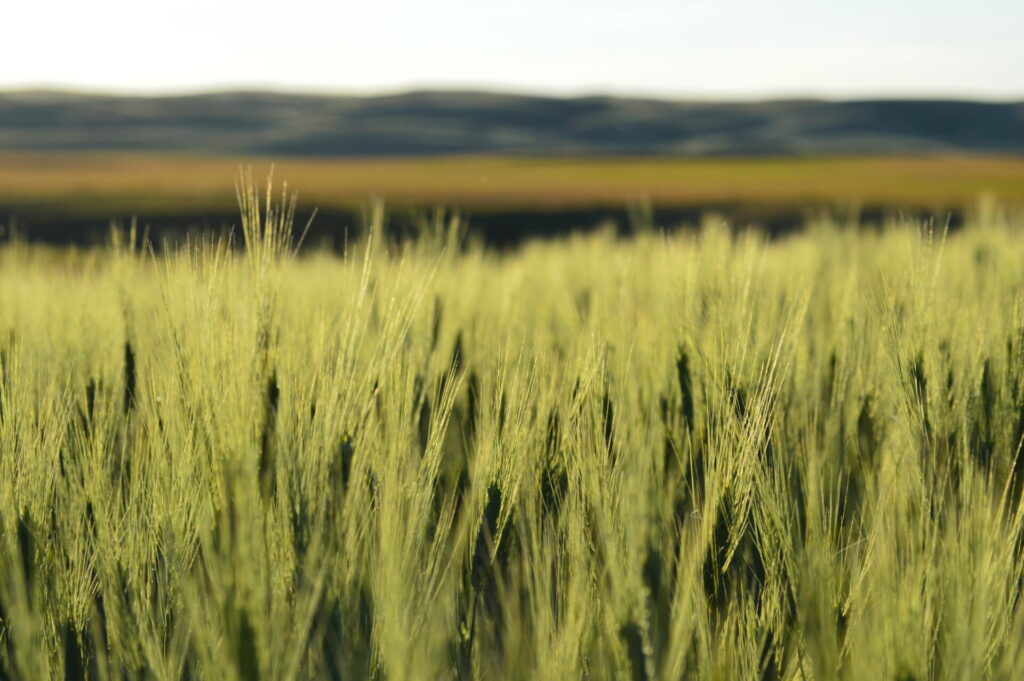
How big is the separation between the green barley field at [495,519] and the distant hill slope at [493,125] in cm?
3209

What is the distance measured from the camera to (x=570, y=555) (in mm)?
1146

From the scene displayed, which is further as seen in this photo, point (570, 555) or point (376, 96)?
point (376, 96)

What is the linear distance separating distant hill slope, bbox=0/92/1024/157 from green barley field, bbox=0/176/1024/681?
105 ft

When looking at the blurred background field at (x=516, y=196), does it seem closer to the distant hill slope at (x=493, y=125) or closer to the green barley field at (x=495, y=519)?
the green barley field at (x=495, y=519)

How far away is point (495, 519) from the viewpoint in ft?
4.48

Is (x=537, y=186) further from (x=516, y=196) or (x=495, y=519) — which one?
(x=495, y=519)

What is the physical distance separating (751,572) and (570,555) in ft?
1.26

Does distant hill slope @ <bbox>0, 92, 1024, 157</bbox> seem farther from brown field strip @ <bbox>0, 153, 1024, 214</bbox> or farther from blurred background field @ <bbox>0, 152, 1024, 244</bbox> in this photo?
blurred background field @ <bbox>0, 152, 1024, 244</bbox>

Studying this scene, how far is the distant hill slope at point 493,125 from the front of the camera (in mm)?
34562

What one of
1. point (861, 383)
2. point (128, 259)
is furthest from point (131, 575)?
point (128, 259)

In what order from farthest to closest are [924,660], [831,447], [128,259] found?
[128,259] < [831,447] < [924,660]

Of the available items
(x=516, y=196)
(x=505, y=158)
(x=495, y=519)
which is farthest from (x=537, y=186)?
(x=505, y=158)

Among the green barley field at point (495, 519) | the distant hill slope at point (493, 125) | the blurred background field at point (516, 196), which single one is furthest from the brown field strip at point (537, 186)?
the distant hill slope at point (493, 125)

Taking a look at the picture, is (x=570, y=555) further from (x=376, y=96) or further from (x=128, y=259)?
(x=376, y=96)
